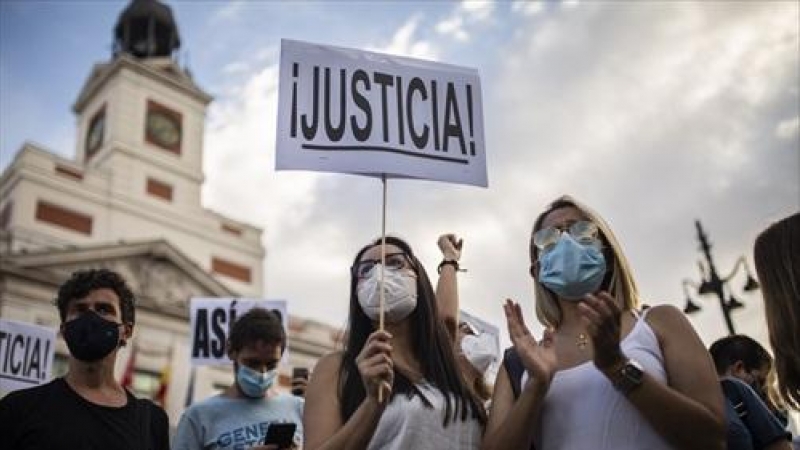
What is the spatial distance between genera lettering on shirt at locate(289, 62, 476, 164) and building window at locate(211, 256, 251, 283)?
2963 centimetres

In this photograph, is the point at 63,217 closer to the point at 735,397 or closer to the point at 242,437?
the point at 242,437

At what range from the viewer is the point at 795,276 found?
2119 mm

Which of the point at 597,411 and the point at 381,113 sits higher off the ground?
the point at 381,113

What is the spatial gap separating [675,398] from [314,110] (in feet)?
6.07

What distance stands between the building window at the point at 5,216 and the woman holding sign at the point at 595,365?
89.3ft

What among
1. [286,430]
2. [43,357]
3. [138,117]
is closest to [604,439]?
[286,430]

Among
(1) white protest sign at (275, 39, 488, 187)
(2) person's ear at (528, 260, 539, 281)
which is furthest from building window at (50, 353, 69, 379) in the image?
(2) person's ear at (528, 260, 539, 281)

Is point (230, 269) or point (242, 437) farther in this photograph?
point (230, 269)

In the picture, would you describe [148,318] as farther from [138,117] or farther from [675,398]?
[675,398]

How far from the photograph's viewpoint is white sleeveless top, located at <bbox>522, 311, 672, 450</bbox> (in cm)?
213

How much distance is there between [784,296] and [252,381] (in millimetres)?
2938

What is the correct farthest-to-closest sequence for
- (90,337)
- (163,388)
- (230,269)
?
(230,269)
(163,388)
(90,337)

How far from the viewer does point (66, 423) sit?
2824 millimetres

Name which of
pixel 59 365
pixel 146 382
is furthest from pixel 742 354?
pixel 146 382
